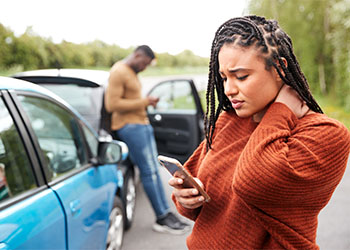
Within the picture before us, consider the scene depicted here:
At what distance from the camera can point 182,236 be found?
11.5 ft

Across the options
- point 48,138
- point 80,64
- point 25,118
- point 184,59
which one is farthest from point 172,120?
point 184,59

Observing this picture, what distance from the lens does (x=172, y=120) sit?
468cm

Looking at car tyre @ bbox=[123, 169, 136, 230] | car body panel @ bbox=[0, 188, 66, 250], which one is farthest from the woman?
car tyre @ bbox=[123, 169, 136, 230]

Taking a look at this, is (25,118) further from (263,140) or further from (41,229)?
(263,140)

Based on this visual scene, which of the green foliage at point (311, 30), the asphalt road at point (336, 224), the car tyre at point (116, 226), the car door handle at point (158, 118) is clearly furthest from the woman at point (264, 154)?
the green foliage at point (311, 30)

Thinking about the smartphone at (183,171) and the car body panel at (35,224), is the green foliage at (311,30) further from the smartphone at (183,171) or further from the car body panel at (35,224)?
the smartphone at (183,171)

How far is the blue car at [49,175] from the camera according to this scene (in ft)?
4.91

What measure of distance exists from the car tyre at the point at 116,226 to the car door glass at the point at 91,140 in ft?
1.86

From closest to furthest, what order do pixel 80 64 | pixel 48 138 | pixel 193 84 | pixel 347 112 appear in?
pixel 48 138
pixel 193 84
pixel 347 112
pixel 80 64

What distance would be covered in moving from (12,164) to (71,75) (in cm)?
171

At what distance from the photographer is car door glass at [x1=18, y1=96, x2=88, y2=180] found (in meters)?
2.09

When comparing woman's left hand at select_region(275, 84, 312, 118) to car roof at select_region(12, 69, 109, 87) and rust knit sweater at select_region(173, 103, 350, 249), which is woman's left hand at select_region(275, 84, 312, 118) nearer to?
rust knit sweater at select_region(173, 103, 350, 249)

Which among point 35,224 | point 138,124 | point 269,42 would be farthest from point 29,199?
point 138,124

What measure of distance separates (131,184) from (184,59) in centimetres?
6271
